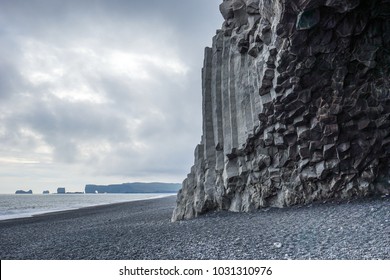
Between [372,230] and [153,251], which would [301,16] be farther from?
[153,251]

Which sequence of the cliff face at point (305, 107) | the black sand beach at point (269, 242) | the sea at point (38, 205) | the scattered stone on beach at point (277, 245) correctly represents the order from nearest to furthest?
the black sand beach at point (269, 242)
the scattered stone on beach at point (277, 245)
the cliff face at point (305, 107)
the sea at point (38, 205)

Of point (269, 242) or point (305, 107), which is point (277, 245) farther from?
point (305, 107)

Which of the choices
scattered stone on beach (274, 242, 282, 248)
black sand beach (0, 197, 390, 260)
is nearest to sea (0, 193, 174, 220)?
black sand beach (0, 197, 390, 260)

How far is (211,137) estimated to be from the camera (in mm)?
22000

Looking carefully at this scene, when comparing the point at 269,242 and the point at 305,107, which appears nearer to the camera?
the point at 269,242

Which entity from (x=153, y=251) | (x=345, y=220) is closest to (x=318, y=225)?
(x=345, y=220)

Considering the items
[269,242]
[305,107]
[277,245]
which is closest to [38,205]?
[305,107]

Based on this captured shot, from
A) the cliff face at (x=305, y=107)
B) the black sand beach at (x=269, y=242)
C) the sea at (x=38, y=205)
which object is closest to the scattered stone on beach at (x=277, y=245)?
the black sand beach at (x=269, y=242)

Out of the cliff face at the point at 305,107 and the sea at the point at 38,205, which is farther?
the sea at the point at 38,205

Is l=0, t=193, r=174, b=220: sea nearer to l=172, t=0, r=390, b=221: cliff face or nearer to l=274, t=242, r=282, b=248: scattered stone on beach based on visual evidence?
l=172, t=0, r=390, b=221: cliff face

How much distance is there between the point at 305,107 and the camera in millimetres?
17297

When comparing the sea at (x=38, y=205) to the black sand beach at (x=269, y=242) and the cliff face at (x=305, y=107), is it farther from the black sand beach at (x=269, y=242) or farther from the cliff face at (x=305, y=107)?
the black sand beach at (x=269, y=242)

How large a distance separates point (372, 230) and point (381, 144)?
8187 millimetres

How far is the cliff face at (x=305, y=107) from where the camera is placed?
15.9 metres
